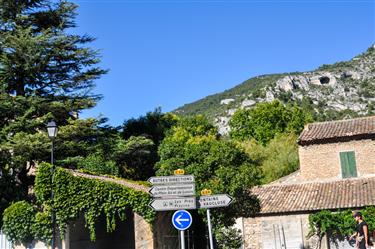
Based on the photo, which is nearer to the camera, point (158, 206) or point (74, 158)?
point (158, 206)

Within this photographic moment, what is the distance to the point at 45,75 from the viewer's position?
24.1 metres

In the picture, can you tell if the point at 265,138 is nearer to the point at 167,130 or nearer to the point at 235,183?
the point at 167,130

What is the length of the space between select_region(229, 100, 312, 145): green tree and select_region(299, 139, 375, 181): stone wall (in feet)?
77.4

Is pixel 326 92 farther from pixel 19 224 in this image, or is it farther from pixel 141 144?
pixel 19 224

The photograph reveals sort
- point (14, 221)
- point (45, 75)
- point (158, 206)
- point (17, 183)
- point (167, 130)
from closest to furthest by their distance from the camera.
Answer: point (158, 206)
point (14, 221)
point (17, 183)
point (45, 75)
point (167, 130)

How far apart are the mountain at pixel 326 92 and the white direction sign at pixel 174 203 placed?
222 feet

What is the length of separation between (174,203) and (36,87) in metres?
16.0

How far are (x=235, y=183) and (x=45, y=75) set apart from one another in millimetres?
12898

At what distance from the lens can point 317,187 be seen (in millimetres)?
26625

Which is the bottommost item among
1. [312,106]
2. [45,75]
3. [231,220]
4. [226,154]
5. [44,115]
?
[231,220]

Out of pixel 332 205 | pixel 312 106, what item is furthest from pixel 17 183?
pixel 312 106

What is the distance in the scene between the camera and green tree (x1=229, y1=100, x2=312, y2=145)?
2088 inches

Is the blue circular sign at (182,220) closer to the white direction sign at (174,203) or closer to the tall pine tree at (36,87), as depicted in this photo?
the white direction sign at (174,203)

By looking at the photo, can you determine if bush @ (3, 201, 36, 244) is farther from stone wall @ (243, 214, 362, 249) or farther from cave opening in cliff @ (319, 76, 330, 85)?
cave opening in cliff @ (319, 76, 330, 85)
